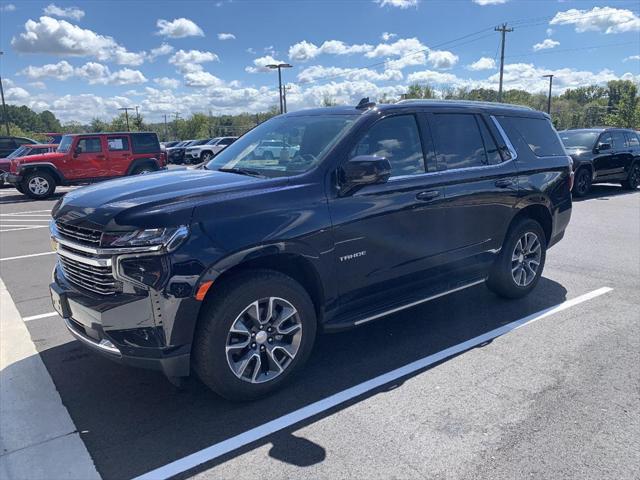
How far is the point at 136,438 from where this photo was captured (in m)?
2.96

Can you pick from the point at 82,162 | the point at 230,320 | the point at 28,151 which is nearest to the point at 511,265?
the point at 230,320

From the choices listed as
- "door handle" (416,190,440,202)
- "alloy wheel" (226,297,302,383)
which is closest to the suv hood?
"alloy wheel" (226,297,302,383)

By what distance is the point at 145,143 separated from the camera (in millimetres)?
17344

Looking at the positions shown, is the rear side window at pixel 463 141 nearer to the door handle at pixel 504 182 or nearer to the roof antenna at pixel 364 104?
the door handle at pixel 504 182

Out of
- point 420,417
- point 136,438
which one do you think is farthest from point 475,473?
point 136,438

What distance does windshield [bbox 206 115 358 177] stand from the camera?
12.2 feet

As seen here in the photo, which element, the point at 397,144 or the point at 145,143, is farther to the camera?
the point at 145,143

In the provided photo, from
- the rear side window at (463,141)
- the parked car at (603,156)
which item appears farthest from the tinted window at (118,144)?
the rear side window at (463,141)

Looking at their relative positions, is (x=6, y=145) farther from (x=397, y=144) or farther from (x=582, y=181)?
(x=397, y=144)

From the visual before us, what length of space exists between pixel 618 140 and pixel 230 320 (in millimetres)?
14702

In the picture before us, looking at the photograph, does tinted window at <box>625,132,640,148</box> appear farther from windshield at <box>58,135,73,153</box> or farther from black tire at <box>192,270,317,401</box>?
windshield at <box>58,135,73,153</box>

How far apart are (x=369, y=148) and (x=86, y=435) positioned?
2.69m

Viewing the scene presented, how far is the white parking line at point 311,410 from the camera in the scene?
107 inches

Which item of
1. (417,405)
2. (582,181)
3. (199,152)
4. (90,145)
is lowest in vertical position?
(417,405)
